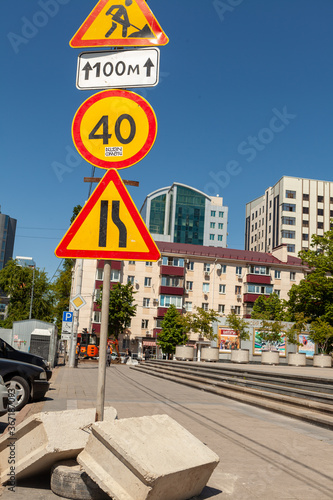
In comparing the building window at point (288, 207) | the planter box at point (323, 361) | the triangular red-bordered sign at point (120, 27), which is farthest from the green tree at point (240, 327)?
the building window at point (288, 207)

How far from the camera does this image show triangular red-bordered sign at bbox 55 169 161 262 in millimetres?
4191

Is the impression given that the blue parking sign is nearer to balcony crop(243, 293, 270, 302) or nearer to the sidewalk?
the sidewalk

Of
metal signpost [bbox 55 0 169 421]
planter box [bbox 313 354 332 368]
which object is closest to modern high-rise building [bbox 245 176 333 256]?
planter box [bbox 313 354 332 368]

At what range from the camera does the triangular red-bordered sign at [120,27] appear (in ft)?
14.6

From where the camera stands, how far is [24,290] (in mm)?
65625

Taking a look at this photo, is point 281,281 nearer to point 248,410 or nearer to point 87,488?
point 248,410

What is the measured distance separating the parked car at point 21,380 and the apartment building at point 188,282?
55.1m

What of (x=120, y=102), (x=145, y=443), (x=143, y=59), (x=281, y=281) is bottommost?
(x=145, y=443)

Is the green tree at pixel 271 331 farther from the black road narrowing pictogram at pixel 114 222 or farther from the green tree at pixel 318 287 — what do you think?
the black road narrowing pictogram at pixel 114 222

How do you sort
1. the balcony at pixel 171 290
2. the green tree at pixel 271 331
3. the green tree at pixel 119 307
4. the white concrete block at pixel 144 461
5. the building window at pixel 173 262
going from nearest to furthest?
1. the white concrete block at pixel 144 461
2. the green tree at pixel 271 331
3. the green tree at pixel 119 307
4. the balcony at pixel 171 290
5. the building window at pixel 173 262

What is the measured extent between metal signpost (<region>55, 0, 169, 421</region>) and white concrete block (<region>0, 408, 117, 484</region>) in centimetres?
31

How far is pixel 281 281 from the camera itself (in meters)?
72.2

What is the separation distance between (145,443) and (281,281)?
2780 inches

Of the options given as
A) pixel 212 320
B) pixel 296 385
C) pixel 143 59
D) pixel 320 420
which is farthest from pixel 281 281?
pixel 143 59
